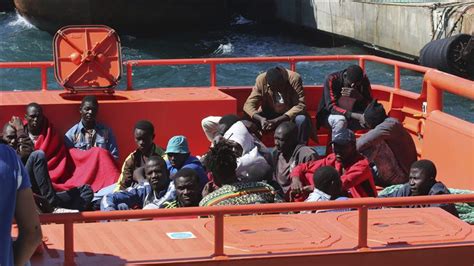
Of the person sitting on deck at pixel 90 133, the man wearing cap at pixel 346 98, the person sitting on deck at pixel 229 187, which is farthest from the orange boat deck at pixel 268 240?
the man wearing cap at pixel 346 98

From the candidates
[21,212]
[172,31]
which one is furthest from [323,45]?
[21,212]

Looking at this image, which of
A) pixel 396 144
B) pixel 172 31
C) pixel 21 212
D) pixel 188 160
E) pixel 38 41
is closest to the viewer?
pixel 21 212

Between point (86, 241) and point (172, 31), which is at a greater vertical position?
point (86, 241)

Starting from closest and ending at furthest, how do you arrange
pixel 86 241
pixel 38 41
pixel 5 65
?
pixel 86 241 → pixel 5 65 → pixel 38 41

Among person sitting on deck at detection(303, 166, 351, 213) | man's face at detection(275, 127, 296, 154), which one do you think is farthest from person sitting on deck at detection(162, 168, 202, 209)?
man's face at detection(275, 127, 296, 154)

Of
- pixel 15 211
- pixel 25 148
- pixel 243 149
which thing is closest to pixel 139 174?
pixel 243 149

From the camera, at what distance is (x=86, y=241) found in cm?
581

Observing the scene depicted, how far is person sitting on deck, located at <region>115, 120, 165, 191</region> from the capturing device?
27.2 ft

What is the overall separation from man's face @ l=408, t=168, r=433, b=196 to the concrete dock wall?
17.6 meters

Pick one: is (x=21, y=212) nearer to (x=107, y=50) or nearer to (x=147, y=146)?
(x=147, y=146)

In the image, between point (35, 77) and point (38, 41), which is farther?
point (38, 41)

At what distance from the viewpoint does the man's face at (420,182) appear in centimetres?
689

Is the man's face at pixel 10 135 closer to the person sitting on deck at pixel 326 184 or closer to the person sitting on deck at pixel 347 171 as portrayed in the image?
the person sitting on deck at pixel 347 171

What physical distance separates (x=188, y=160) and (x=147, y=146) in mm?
605
